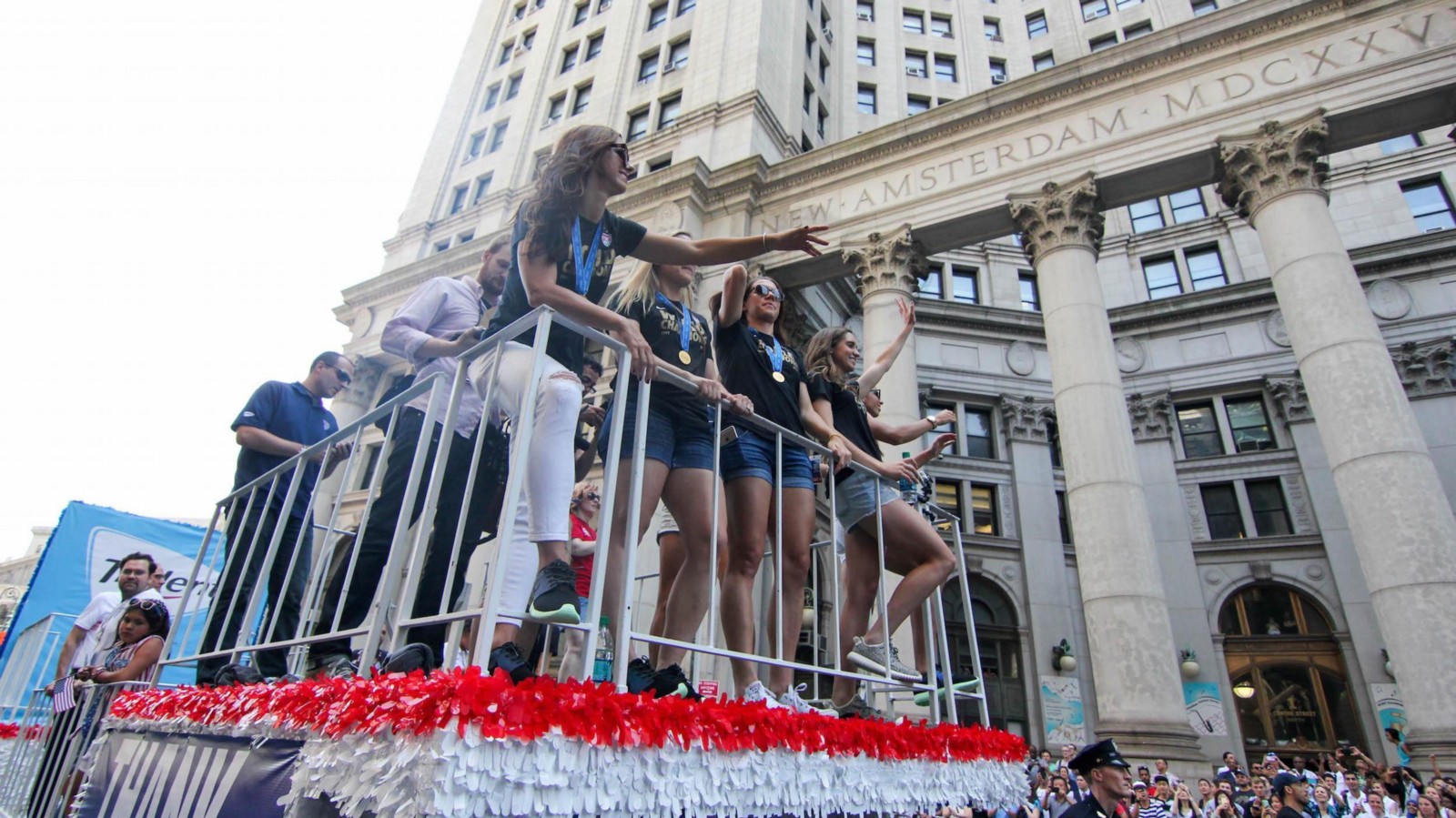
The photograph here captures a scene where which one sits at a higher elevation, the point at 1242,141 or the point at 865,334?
the point at 1242,141

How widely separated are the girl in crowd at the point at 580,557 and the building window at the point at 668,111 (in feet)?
71.9

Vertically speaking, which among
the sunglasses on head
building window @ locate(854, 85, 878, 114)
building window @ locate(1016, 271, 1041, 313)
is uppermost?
building window @ locate(854, 85, 878, 114)

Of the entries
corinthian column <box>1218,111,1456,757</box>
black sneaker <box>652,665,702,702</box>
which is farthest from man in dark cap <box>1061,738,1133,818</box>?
corinthian column <box>1218,111,1456,757</box>

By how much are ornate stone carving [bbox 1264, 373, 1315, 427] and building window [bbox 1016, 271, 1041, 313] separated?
27.3 feet

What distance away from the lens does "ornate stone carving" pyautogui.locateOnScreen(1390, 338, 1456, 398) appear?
72.4 feet

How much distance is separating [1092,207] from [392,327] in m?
16.0

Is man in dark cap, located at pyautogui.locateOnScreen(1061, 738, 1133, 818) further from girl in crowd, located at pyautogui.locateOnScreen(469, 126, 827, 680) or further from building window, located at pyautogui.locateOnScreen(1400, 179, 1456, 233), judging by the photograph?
building window, located at pyautogui.locateOnScreen(1400, 179, 1456, 233)

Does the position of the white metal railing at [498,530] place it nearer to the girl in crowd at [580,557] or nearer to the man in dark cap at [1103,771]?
the girl in crowd at [580,557]

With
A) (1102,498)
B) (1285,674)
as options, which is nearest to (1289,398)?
(1285,674)

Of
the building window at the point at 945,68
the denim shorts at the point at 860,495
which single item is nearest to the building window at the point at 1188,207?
the building window at the point at 945,68

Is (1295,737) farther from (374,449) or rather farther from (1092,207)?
(374,449)

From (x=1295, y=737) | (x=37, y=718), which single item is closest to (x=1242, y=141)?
(x=1295, y=737)

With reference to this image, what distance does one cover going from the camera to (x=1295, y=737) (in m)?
21.5

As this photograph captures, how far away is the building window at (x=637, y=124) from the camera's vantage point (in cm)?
2736
